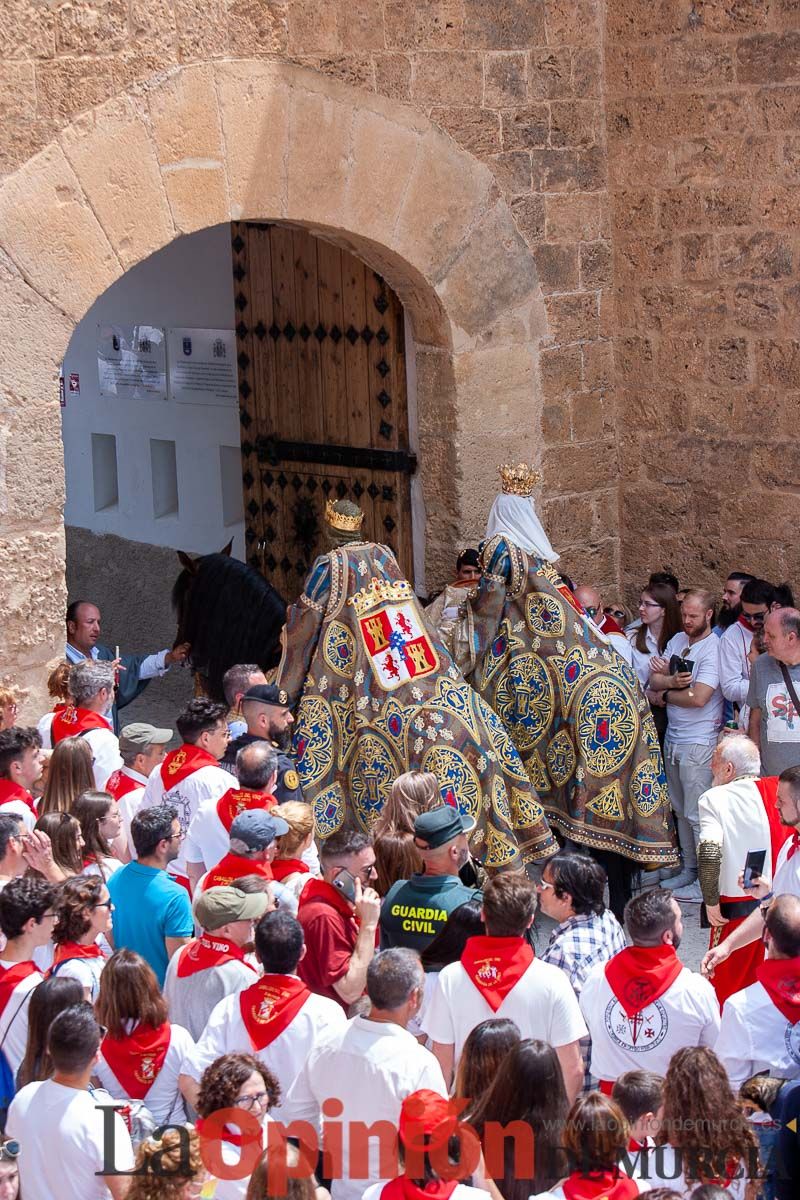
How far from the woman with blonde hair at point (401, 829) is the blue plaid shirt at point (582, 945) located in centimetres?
54

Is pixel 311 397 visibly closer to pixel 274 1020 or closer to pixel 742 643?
pixel 742 643

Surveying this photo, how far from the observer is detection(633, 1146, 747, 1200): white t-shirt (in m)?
3.73

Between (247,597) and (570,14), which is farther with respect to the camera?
(570,14)

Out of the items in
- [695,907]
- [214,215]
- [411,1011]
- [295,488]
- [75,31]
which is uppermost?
[75,31]

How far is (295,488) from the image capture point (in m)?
9.09

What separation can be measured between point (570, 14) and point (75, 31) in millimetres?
2768

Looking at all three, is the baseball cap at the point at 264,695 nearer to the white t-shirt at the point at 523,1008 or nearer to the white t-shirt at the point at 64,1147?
the white t-shirt at the point at 523,1008

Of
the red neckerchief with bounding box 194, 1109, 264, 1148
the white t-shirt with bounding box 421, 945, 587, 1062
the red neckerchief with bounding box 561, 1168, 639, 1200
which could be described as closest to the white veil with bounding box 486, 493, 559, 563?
the white t-shirt with bounding box 421, 945, 587, 1062

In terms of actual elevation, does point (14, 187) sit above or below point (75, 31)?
below

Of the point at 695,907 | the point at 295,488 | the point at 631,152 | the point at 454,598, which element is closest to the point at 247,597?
the point at 454,598

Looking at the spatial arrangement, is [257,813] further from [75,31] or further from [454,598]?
[75,31]

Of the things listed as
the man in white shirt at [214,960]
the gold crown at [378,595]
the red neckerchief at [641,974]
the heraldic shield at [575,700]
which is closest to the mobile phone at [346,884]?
the man in white shirt at [214,960]

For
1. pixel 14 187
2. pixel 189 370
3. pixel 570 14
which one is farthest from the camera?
pixel 189 370

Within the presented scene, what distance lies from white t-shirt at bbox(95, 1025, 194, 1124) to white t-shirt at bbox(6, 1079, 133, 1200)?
42 centimetres
